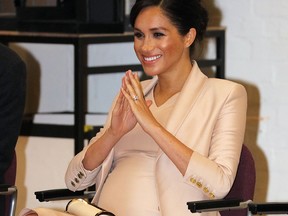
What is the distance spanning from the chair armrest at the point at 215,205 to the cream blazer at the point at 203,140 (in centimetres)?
4

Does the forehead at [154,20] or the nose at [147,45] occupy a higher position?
the forehead at [154,20]

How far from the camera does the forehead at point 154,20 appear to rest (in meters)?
2.49

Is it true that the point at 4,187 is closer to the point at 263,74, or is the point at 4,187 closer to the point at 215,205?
the point at 215,205

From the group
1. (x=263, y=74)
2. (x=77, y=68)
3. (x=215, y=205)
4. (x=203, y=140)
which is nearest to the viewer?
(x=215, y=205)

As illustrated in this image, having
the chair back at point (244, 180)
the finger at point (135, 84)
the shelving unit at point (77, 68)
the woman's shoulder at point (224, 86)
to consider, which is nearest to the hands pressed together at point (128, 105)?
the finger at point (135, 84)

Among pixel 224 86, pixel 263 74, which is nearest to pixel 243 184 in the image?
pixel 224 86

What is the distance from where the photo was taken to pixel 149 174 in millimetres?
2436

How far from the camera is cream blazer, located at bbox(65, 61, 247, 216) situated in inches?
92.0

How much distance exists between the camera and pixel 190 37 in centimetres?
255

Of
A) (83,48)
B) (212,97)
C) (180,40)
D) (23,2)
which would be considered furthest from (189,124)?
(23,2)

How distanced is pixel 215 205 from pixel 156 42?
52 cm

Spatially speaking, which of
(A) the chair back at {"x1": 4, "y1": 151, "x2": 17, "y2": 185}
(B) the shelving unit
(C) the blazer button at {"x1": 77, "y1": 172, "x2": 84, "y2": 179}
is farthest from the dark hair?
(B) the shelving unit

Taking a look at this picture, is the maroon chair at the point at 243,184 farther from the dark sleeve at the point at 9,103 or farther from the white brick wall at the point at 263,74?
the white brick wall at the point at 263,74

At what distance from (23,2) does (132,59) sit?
0.60 meters
